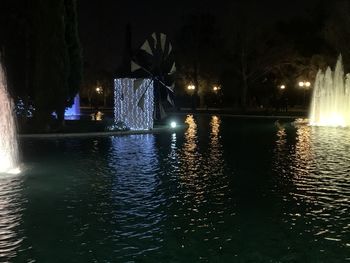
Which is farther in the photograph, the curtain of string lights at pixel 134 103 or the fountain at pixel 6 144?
the curtain of string lights at pixel 134 103

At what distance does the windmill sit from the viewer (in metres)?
34.9

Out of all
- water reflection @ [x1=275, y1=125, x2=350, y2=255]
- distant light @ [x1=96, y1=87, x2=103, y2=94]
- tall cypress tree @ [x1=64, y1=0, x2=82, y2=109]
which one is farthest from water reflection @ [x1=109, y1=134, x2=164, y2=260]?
distant light @ [x1=96, y1=87, x2=103, y2=94]

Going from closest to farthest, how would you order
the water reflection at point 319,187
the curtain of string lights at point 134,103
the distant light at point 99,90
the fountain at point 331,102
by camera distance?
1. the water reflection at point 319,187
2. the curtain of string lights at point 134,103
3. the fountain at point 331,102
4. the distant light at point 99,90

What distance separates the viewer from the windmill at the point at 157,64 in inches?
1374

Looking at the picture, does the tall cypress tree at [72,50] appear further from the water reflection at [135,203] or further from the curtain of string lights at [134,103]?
the water reflection at [135,203]

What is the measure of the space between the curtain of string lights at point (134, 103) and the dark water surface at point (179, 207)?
40.8 feet

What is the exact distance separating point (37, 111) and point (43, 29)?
15.4ft

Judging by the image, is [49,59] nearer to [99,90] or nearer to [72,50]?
[72,50]

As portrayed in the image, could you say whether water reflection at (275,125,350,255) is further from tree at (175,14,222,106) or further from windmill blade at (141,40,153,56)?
tree at (175,14,222,106)

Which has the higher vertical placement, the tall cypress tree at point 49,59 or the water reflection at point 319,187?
the tall cypress tree at point 49,59

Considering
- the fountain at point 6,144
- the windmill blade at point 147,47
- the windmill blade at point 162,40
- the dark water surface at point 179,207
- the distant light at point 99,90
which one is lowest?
the dark water surface at point 179,207

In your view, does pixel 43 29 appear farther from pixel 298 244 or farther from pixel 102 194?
pixel 298 244

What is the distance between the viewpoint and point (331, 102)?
135ft

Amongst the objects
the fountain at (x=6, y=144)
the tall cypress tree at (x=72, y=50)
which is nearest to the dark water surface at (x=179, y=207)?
the fountain at (x=6, y=144)
